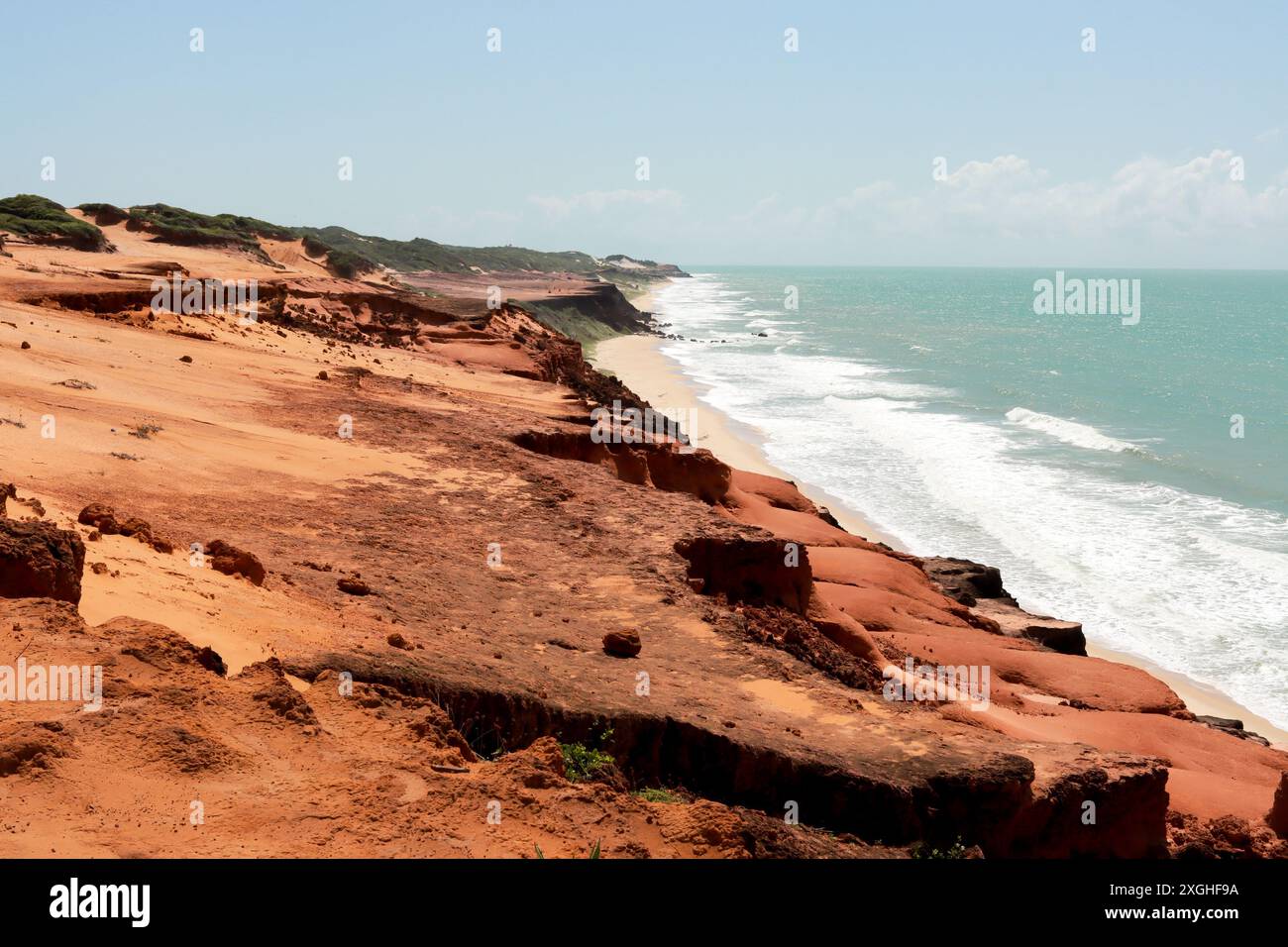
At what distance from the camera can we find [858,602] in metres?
15.2

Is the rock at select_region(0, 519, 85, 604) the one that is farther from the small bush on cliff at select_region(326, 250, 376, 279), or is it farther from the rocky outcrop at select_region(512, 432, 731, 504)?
the small bush on cliff at select_region(326, 250, 376, 279)

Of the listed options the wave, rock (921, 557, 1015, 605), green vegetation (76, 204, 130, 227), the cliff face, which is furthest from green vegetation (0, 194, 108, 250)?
the wave

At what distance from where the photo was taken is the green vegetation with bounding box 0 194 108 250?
35.3 metres

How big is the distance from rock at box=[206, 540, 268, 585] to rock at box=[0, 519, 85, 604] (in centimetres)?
175

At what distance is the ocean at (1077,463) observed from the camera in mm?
20438

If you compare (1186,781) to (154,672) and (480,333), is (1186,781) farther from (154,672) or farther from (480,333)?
(480,333)

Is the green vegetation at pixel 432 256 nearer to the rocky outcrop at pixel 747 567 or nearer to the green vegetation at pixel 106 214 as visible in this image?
the green vegetation at pixel 106 214

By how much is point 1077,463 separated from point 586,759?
28.4 meters

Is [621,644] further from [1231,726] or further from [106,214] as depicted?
A: [106,214]

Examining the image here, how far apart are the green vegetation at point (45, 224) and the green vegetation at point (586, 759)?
33687 millimetres

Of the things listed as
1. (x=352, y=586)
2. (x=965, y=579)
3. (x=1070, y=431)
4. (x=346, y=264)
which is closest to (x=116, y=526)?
(x=352, y=586)

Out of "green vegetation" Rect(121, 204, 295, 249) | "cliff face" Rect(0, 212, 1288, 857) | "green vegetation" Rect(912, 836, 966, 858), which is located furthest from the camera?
"green vegetation" Rect(121, 204, 295, 249)

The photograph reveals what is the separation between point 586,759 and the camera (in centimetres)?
690

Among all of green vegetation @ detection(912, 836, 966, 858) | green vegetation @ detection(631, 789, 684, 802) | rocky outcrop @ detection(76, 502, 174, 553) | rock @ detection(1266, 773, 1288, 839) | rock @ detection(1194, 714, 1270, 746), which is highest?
rocky outcrop @ detection(76, 502, 174, 553)
